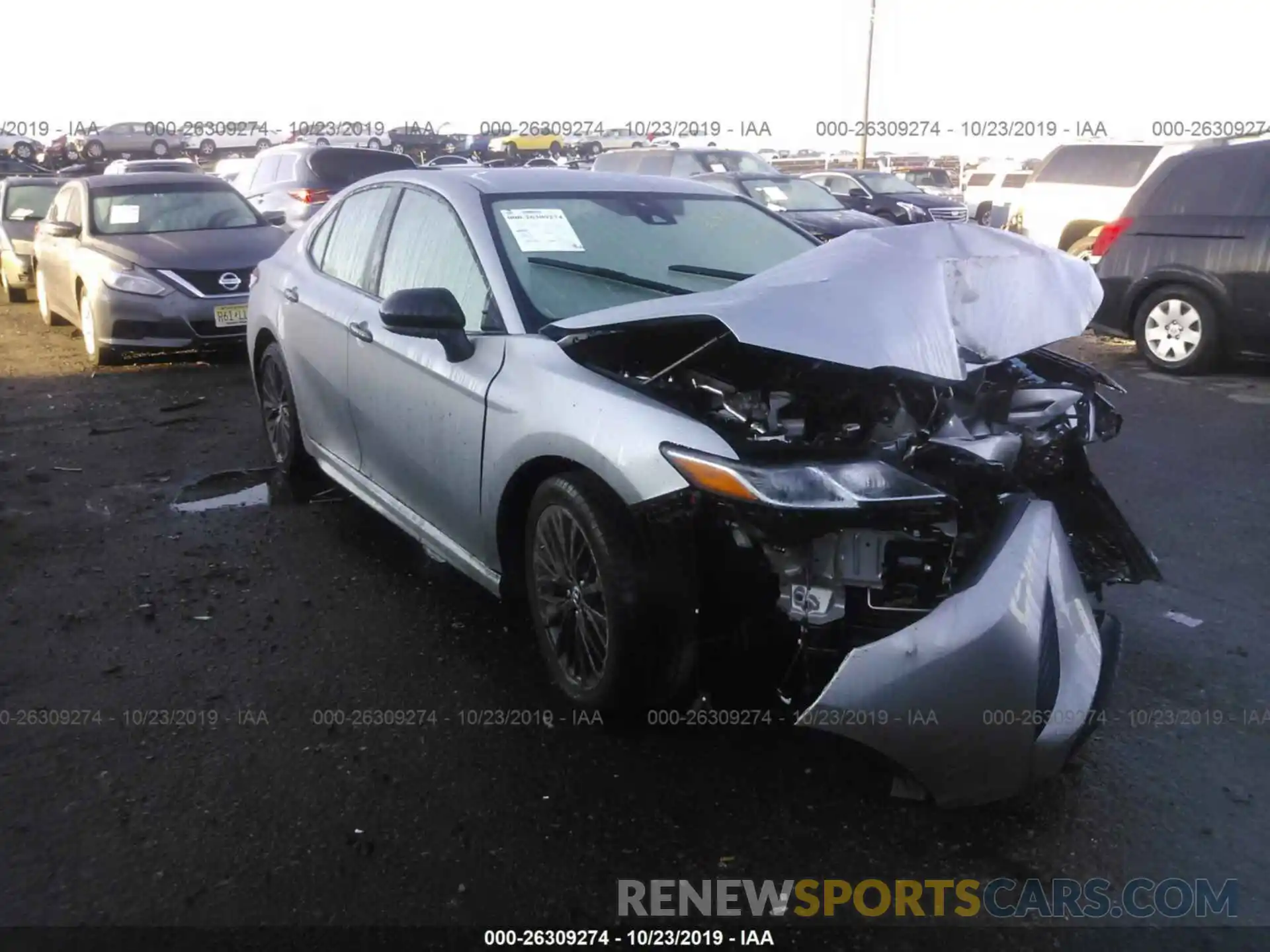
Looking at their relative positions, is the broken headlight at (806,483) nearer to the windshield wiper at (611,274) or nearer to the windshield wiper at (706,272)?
the windshield wiper at (611,274)

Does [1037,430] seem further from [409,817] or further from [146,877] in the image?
[146,877]

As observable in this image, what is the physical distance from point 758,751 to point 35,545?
12.0ft

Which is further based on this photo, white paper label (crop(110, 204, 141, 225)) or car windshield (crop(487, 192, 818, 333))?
white paper label (crop(110, 204, 141, 225))

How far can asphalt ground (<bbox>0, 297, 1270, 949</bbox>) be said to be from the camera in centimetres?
264

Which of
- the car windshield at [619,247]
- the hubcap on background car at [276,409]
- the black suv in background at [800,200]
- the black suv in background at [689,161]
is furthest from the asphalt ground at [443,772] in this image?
the black suv in background at [689,161]

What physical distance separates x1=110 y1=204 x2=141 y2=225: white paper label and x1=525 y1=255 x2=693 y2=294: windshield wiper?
7.50 metres

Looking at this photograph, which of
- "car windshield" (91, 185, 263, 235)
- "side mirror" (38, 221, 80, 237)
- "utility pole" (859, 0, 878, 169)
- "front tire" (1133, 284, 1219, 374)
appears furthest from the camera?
"utility pole" (859, 0, 878, 169)

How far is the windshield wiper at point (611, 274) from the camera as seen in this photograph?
3818 millimetres

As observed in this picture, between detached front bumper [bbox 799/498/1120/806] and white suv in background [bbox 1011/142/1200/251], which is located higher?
white suv in background [bbox 1011/142/1200/251]

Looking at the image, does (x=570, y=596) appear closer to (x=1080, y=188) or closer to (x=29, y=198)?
(x=1080, y=188)

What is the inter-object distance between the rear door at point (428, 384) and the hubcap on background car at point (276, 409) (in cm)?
114

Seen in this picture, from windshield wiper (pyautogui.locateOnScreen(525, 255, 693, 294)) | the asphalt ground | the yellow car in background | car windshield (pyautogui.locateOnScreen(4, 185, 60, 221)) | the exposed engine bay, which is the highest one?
the yellow car in background

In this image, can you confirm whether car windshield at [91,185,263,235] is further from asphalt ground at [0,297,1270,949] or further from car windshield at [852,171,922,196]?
car windshield at [852,171,922,196]

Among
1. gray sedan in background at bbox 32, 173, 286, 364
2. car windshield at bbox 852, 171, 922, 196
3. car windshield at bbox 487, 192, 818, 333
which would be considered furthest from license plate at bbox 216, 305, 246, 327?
car windshield at bbox 852, 171, 922, 196
